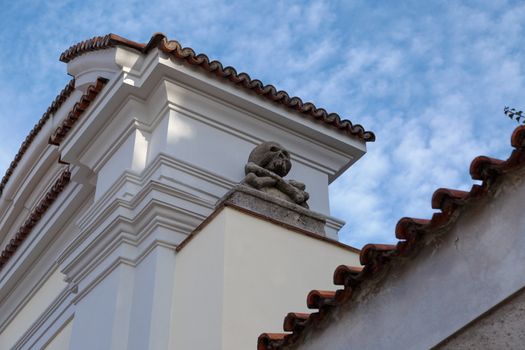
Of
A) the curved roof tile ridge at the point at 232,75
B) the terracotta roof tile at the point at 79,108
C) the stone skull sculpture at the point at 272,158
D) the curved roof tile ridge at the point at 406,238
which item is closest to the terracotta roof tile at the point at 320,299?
A: the curved roof tile ridge at the point at 406,238

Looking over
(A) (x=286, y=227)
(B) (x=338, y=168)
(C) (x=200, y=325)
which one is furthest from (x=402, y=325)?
(B) (x=338, y=168)

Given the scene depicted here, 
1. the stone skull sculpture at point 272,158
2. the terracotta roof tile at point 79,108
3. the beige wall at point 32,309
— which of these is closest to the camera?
the stone skull sculpture at point 272,158

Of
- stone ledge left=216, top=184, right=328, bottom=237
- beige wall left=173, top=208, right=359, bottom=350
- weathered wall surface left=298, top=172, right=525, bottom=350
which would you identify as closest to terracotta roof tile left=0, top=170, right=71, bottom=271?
stone ledge left=216, top=184, right=328, bottom=237

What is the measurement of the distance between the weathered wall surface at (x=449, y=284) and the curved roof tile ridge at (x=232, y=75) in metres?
4.44

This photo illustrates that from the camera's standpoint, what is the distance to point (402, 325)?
147 inches

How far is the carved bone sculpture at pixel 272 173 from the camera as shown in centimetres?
716

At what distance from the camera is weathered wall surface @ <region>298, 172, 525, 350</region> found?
3361 mm

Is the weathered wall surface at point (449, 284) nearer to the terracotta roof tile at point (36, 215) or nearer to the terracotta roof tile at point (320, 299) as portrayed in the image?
the terracotta roof tile at point (320, 299)

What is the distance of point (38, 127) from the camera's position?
11.6 meters

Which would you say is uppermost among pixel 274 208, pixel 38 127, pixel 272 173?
pixel 38 127

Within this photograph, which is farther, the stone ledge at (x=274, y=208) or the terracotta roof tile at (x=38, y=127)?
the terracotta roof tile at (x=38, y=127)

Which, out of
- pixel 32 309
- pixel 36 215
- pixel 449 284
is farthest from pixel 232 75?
pixel 449 284

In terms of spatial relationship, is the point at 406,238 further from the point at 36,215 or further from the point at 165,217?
the point at 36,215

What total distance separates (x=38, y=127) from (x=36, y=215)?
1522 millimetres
